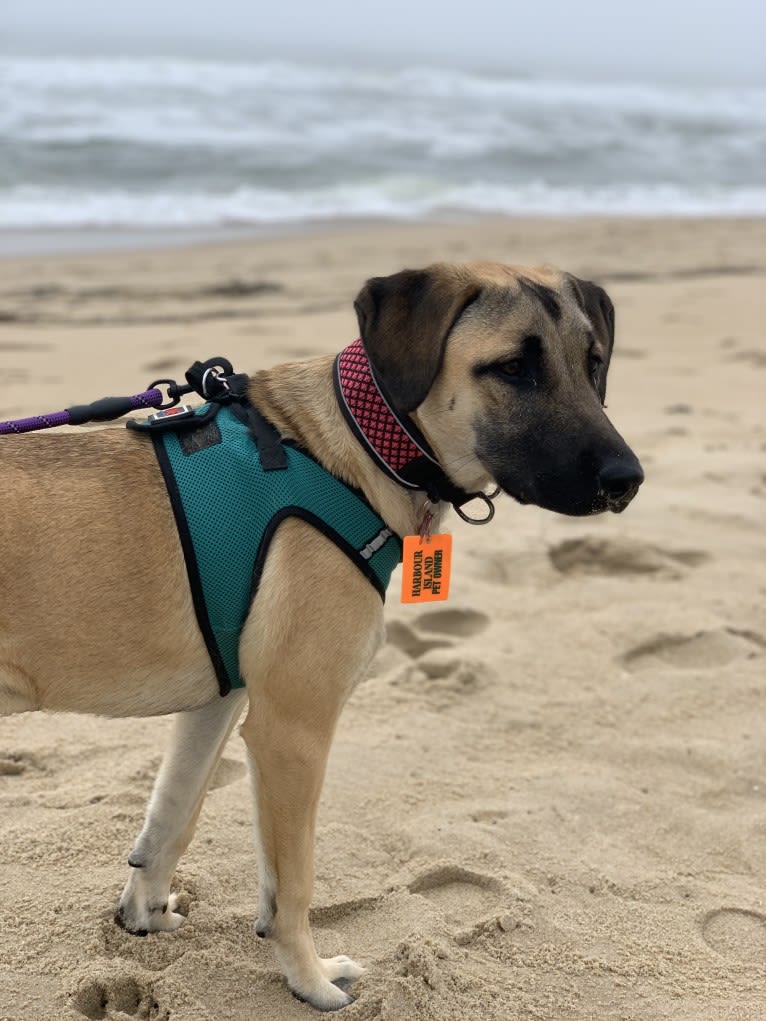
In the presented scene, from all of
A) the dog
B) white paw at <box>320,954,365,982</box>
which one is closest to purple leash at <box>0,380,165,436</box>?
the dog

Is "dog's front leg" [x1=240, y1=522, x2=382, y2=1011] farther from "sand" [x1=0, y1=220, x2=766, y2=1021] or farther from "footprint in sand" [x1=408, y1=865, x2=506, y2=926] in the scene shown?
"footprint in sand" [x1=408, y1=865, x2=506, y2=926]

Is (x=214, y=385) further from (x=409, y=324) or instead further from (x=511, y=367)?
(x=511, y=367)

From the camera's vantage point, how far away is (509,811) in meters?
3.62

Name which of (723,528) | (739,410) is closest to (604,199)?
(739,410)

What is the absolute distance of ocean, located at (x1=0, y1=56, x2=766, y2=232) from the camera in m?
17.1

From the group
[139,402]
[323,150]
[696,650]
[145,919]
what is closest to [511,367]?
[139,402]

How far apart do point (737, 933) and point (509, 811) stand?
799mm

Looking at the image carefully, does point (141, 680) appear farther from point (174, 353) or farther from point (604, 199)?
point (604, 199)

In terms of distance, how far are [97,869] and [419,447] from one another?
1619mm

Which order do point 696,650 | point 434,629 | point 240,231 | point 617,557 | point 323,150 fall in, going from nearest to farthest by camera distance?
point 696,650
point 434,629
point 617,557
point 240,231
point 323,150

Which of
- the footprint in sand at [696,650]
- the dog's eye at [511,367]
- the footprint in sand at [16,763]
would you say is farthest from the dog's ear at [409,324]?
the footprint in sand at [696,650]

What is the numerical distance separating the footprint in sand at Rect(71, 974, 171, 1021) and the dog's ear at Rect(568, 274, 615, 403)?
6.52ft

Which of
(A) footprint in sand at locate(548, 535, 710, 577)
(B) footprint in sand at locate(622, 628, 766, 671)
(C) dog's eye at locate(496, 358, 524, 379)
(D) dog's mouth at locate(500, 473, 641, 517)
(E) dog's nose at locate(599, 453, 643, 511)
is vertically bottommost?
(B) footprint in sand at locate(622, 628, 766, 671)

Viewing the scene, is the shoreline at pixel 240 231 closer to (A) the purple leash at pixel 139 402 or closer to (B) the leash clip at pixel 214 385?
(A) the purple leash at pixel 139 402
